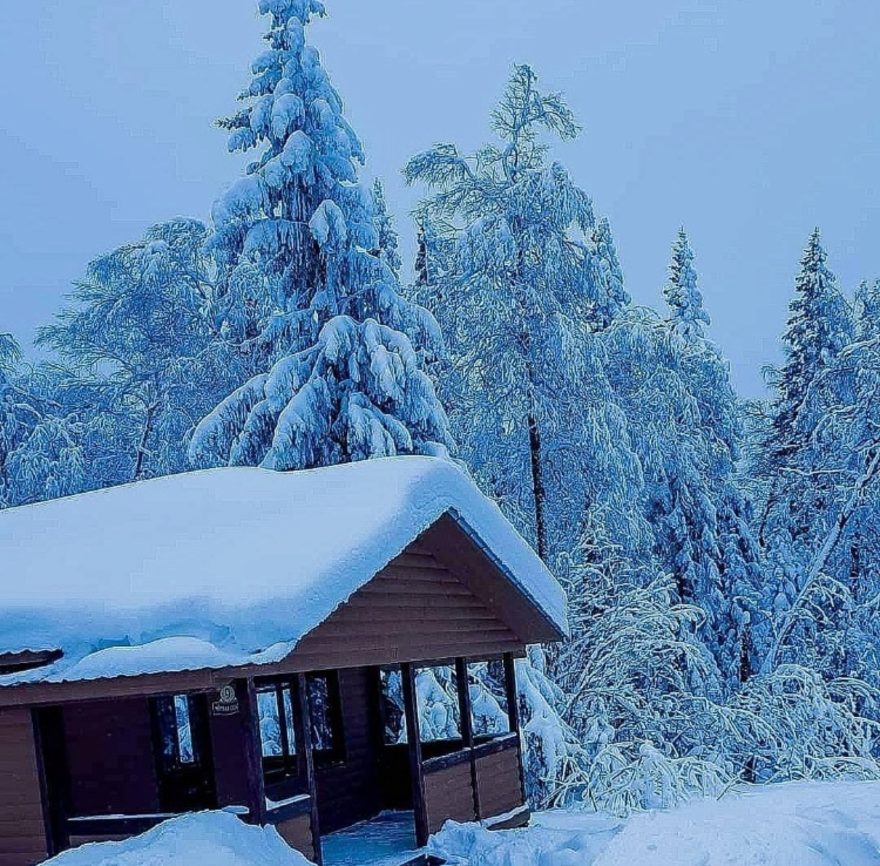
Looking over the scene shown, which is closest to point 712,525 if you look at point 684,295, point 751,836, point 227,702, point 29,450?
point 684,295

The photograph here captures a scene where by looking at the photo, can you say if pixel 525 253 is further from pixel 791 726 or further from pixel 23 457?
pixel 23 457

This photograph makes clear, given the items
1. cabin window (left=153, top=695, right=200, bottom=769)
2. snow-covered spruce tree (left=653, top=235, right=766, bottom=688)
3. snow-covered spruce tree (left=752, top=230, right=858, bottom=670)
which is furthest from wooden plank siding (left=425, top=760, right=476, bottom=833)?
snow-covered spruce tree (left=653, top=235, right=766, bottom=688)

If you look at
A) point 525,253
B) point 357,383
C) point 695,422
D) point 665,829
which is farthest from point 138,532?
point 695,422

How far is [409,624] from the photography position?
12648mm

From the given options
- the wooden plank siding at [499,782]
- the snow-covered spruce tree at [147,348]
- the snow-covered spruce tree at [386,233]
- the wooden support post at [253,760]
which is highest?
the snow-covered spruce tree at [386,233]

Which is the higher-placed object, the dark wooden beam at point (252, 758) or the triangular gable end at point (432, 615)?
the triangular gable end at point (432, 615)

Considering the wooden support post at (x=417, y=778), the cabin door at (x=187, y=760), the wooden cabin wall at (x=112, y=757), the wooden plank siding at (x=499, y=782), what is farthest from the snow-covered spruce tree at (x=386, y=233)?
the wooden cabin wall at (x=112, y=757)

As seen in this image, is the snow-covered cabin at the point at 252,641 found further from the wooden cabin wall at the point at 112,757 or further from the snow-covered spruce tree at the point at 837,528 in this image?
the snow-covered spruce tree at the point at 837,528

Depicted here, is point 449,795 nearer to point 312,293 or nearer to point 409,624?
point 409,624

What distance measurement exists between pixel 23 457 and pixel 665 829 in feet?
70.9

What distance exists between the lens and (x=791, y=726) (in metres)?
20.5

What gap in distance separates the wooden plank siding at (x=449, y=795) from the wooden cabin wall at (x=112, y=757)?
2939 millimetres

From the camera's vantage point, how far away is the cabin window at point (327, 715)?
14.9m

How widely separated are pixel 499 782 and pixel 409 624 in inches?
A: 130
